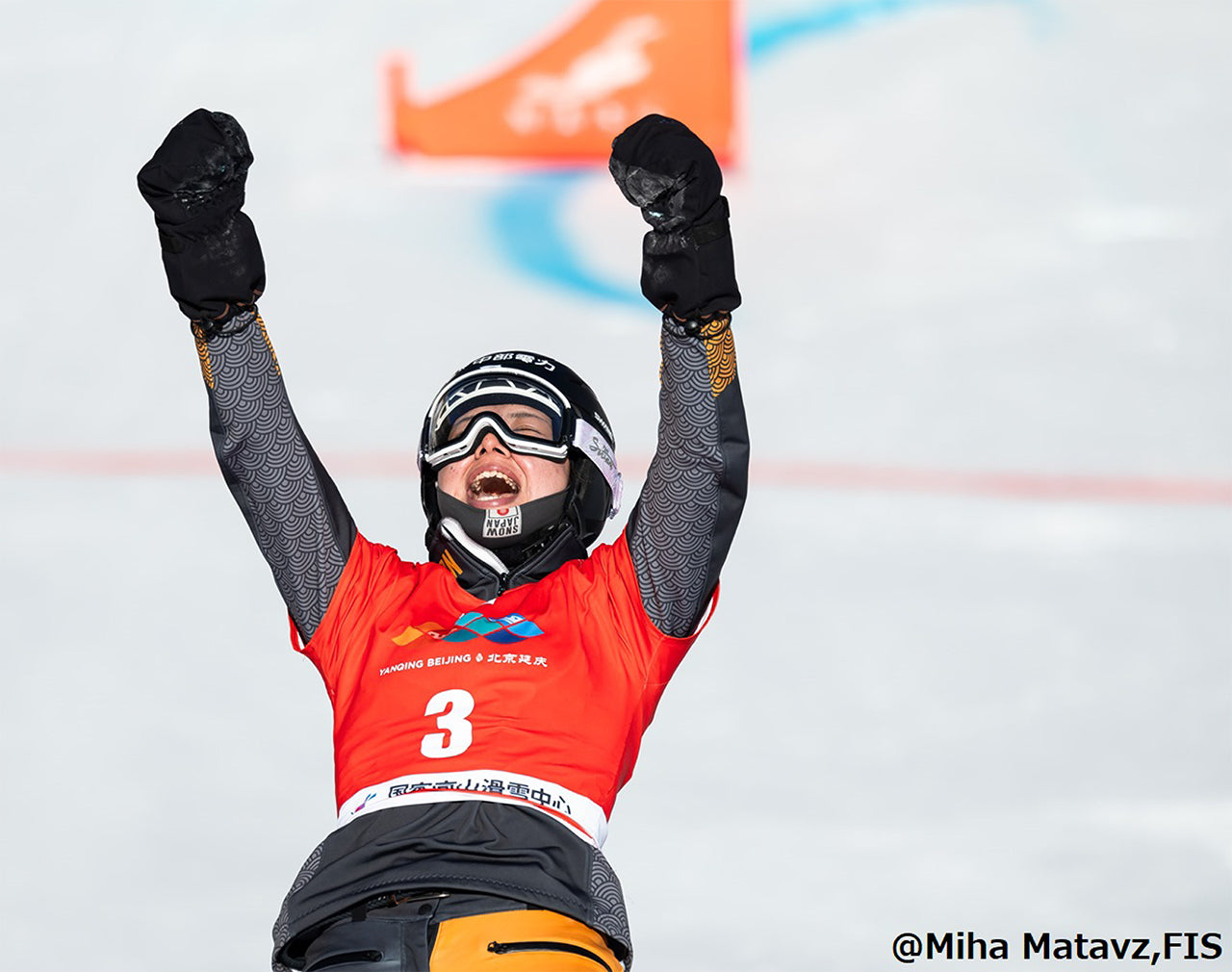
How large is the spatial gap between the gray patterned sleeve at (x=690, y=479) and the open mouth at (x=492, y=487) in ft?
0.93

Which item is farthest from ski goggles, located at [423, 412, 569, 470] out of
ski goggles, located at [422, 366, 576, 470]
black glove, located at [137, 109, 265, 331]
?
black glove, located at [137, 109, 265, 331]

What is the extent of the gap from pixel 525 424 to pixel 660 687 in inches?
23.2

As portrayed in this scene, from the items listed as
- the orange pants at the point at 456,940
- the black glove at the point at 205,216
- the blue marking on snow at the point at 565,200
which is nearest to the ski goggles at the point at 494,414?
the black glove at the point at 205,216

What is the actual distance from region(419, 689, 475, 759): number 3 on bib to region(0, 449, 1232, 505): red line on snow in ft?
8.40

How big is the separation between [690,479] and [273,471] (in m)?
0.72

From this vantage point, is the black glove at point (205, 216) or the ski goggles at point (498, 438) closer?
the black glove at point (205, 216)

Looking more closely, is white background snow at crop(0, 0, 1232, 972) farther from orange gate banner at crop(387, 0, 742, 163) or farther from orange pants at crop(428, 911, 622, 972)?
orange pants at crop(428, 911, 622, 972)

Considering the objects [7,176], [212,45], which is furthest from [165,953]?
[212,45]

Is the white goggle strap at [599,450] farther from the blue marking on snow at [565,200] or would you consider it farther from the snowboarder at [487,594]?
the blue marking on snow at [565,200]

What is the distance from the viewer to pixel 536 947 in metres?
3.07

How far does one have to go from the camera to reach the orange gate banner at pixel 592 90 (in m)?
7.66

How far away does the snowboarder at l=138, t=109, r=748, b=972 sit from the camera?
3168 mm

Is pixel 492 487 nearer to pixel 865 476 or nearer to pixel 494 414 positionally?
pixel 494 414

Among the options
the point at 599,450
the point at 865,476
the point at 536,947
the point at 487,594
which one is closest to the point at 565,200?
the point at 865,476
